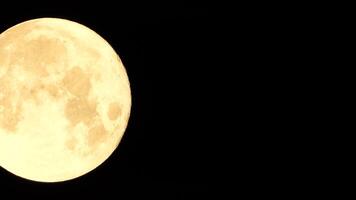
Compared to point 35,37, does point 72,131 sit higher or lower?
lower

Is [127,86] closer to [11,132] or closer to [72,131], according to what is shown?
[72,131]

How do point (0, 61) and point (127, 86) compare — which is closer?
point (0, 61)

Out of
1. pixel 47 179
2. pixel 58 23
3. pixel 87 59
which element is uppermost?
pixel 58 23

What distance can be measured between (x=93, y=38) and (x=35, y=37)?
30.9 inches

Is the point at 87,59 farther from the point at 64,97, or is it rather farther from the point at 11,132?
the point at 11,132

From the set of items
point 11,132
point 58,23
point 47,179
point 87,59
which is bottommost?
point 47,179

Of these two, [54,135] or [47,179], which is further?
[47,179]

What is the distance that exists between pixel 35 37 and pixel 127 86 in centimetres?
136

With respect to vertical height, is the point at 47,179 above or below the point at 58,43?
below

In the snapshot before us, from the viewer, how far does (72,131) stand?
21.2 ft

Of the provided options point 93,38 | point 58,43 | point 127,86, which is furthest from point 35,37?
point 127,86

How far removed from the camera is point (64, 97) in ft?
20.6

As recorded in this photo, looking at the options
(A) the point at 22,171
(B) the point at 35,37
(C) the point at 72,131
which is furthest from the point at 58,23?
(A) the point at 22,171

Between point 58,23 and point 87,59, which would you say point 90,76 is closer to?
point 87,59
